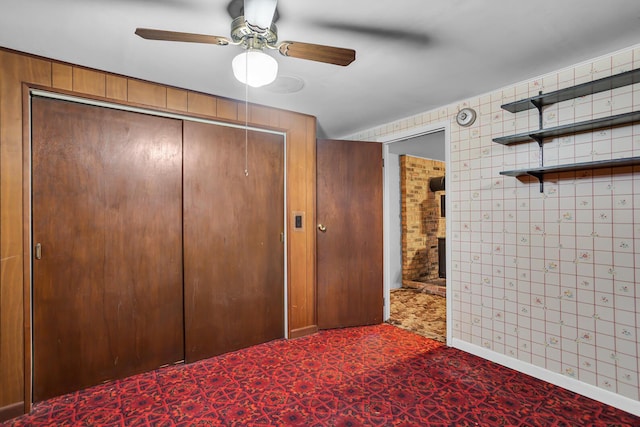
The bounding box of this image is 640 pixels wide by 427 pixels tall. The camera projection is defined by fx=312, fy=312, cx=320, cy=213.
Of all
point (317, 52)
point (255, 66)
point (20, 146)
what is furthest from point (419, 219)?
point (20, 146)

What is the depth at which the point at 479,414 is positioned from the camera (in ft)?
6.27

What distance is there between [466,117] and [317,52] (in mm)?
1834

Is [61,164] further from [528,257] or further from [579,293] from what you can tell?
[579,293]

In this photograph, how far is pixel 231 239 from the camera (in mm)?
2789

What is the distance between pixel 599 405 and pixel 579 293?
691 millimetres

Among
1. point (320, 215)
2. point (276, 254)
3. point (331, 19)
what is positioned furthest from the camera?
point (320, 215)

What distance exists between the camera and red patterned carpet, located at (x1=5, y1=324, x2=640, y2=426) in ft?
6.15

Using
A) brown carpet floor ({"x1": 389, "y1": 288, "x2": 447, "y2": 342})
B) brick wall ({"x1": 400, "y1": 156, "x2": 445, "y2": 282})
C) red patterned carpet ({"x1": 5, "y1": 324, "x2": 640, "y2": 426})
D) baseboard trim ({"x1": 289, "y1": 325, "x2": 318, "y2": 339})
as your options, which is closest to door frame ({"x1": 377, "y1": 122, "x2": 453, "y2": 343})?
brown carpet floor ({"x1": 389, "y1": 288, "x2": 447, "y2": 342})

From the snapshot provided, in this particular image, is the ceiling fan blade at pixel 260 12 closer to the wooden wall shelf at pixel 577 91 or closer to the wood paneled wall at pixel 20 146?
the wood paneled wall at pixel 20 146

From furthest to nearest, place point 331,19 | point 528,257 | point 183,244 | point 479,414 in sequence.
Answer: point 183,244 → point 528,257 → point 479,414 → point 331,19

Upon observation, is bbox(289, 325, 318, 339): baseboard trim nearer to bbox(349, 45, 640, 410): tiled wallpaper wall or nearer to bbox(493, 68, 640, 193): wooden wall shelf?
bbox(349, 45, 640, 410): tiled wallpaper wall

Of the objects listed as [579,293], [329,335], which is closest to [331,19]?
[579,293]

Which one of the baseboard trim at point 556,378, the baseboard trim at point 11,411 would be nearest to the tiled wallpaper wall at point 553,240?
the baseboard trim at point 556,378

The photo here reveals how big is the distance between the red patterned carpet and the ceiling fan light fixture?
6.33ft
